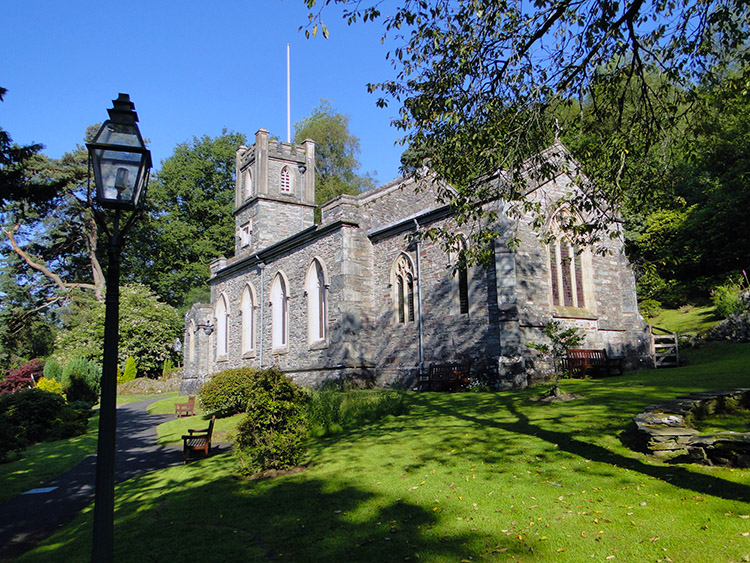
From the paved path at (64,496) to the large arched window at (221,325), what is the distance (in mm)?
16246

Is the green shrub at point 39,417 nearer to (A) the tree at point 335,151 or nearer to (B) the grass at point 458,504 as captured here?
(B) the grass at point 458,504

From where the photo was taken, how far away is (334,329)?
69.1ft

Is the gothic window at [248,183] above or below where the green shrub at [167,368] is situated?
above

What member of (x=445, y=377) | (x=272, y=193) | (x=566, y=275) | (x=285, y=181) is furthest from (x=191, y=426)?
(x=285, y=181)

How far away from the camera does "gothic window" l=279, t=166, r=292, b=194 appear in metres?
33.2

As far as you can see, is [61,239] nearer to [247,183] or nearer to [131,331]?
[131,331]

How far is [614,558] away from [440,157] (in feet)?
22.5

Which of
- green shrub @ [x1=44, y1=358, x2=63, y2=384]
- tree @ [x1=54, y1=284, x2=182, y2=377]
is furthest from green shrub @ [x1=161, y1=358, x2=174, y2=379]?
green shrub @ [x1=44, y1=358, x2=63, y2=384]

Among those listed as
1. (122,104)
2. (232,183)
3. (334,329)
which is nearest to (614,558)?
(122,104)

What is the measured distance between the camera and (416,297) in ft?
64.1

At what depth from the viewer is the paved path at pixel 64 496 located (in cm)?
740

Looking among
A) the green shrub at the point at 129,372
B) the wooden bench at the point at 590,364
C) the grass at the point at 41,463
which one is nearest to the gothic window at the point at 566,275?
the wooden bench at the point at 590,364

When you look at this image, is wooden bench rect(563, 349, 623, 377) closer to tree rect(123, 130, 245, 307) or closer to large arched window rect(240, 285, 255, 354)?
large arched window rect(240, 285, 255, 354)

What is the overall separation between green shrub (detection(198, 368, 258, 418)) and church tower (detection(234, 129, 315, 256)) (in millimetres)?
13994
